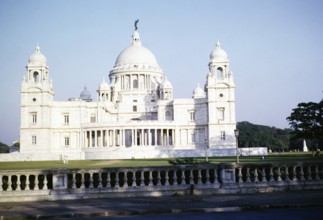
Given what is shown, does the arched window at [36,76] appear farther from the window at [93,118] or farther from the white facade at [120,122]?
the window at [93,118]

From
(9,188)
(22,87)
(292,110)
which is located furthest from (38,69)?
(9,188)

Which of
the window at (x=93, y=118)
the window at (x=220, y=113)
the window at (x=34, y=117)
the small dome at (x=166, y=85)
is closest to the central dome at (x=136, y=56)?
the small dome at (x=166, y=85)

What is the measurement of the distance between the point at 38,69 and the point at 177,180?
69556 millimetres

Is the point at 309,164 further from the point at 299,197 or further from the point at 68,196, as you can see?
the point at 68,196

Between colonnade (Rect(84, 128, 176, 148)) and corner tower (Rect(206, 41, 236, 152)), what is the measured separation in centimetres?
876

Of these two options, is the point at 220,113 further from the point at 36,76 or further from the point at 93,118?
the point at 36,76

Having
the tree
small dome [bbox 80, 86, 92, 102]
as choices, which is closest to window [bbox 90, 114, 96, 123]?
small dome [bbox 80, 86, 92, 102]

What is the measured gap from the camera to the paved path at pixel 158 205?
1402 cm

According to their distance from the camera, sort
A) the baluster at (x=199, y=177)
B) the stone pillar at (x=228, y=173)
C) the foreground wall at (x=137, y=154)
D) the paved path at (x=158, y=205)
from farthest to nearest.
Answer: the foreground wall at (x=137, y=154), the stone pillar at (x=228, y=173), the baluster at (x=199, y=177), the paved path at (x=158, y=205)

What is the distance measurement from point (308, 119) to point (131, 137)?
3781cm

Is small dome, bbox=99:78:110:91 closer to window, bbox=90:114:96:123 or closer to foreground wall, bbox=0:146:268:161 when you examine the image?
window, bbox=90:114:96:123

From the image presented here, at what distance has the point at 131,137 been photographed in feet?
285

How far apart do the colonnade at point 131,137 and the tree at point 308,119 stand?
93.0 ft

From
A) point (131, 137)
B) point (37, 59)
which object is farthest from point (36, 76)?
point (131, 137)
